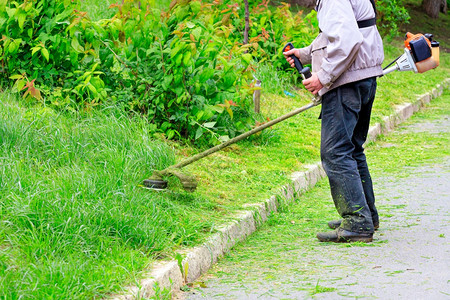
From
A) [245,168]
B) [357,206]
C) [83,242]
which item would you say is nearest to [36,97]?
[245,168]

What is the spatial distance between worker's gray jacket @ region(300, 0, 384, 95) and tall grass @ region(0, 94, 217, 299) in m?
1.32

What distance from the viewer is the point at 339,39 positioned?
4465 mm

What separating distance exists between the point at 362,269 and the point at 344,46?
1.40 m

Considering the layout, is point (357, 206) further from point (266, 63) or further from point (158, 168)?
point (266, 63)

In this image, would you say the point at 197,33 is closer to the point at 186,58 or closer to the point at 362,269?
the point at 186,58

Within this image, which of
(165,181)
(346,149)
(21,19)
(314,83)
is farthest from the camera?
(21,19)

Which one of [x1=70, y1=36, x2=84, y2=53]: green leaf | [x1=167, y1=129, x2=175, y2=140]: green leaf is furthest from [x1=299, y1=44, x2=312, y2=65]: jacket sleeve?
[x1=70, y1=36, x2=84, y2=53]: green leaf

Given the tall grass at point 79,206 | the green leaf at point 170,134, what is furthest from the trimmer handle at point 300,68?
the green leaf at point 170,134

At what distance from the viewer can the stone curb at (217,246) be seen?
373 cm

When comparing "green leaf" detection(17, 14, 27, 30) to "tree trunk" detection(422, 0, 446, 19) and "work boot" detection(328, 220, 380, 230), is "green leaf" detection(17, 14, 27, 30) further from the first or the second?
"tree trunk" detection(422, 0, 446, 19)

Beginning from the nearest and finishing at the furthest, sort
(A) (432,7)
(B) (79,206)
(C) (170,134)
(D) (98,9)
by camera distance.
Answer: (B) (79,206) < (C) (170,134) < (D) (98,9) < (A) (432,7)

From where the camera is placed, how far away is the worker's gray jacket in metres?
4.48

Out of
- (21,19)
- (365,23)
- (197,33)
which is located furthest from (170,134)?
(365,23)

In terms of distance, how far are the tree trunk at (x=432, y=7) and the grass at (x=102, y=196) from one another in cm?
1749
